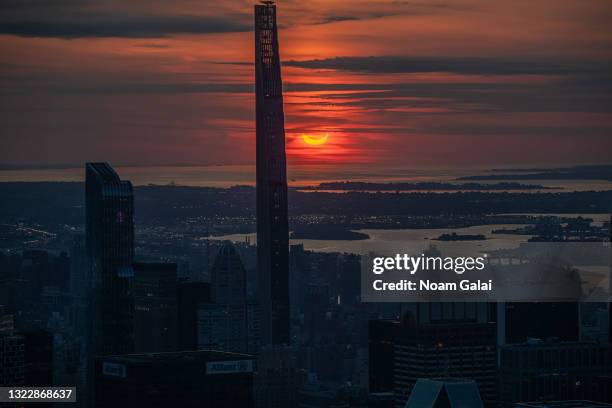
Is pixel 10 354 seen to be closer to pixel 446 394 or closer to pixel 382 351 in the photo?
pixel 382 351

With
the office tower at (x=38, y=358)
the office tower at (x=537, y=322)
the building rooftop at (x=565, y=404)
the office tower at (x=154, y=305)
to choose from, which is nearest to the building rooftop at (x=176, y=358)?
the office tower at (x=38, y=358)

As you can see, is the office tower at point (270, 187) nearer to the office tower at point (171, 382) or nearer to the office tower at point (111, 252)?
the office tower at point (111, 252)

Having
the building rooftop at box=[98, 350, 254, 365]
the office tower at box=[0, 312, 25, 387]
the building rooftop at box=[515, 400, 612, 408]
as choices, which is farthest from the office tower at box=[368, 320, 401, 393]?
the office tower at box=[0, 312, 25, 387]

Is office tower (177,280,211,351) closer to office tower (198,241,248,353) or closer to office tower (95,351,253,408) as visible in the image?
office tower (198,241,248,353)

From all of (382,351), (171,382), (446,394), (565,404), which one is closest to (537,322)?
(382,351)

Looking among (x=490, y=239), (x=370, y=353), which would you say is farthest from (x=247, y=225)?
(x=490, y=239)
